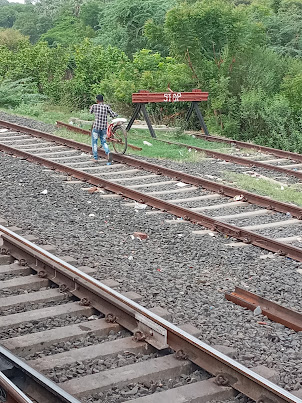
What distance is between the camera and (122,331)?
18.7 feet

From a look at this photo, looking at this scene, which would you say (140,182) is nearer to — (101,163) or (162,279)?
(101,163)

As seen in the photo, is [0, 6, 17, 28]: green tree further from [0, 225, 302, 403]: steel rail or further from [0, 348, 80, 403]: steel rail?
[0, 348, 80, 403]: steel rail

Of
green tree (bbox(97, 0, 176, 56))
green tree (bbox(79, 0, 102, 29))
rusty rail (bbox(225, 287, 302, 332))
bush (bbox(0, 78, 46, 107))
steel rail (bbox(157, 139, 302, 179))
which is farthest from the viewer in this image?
green tree (bbox(79, 0, 102, 29))

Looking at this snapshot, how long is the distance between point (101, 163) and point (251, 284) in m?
7.32

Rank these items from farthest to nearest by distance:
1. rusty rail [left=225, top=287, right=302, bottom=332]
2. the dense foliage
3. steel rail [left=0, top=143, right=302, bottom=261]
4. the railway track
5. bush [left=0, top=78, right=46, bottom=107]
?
1. bush [left=0, top=78, right=46, bottom=107]
2. the dense foliage
3. the railway track
4. steel rail [left=0, top=143, right=302, bottom=261]
5. rusty rail [left=225, top=287, right=302, bottom=332]

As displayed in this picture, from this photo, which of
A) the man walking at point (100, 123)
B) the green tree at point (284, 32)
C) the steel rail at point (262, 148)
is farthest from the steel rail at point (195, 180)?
the green tree at point (284, 32)

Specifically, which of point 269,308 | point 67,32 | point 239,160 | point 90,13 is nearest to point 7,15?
point 90,13

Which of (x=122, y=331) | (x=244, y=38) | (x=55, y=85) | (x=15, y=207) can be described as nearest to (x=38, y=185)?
(x=15, y=207)

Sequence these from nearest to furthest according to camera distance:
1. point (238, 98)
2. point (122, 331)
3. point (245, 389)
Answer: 1. point (245, 389)
2. point (122, 331)
3. point (238, 98)

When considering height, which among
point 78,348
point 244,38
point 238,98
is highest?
point 244,38

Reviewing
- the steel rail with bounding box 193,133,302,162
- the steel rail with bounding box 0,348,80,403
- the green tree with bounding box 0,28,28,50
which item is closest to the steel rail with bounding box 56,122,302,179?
the steel rail with bounding box 193,133,302,162

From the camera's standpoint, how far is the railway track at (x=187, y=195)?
9000 mm

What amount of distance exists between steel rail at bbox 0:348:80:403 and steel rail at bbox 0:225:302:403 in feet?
3.76

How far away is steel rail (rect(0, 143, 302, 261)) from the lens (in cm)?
820
